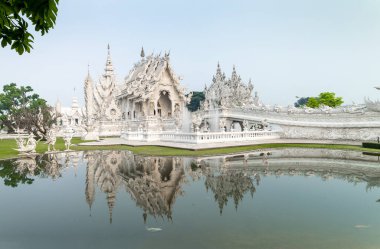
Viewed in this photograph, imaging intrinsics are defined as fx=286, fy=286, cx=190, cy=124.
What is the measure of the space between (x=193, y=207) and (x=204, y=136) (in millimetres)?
13595

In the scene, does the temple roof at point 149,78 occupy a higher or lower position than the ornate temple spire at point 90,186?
higher

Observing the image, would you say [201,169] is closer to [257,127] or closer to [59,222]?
[59,222]

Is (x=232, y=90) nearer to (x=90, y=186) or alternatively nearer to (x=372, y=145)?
(x=372, y=145)

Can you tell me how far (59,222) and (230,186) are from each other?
4537mm

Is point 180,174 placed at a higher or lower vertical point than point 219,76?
lower

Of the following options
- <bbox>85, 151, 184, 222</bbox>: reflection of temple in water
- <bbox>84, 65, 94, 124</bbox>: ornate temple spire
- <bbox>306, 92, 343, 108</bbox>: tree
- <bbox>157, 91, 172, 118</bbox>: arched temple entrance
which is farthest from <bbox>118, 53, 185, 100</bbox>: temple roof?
<bbox>306, 92, 343, 108</bbox>: tree

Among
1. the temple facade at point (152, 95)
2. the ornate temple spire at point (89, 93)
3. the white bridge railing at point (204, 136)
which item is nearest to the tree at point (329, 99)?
the temple facade at point (152, 95)

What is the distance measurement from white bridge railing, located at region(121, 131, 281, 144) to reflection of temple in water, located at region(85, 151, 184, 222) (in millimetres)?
6588

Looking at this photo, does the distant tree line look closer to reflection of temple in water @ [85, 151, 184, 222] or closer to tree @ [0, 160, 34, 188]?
reflection of temple in water @ [85, 151, 184, 222]

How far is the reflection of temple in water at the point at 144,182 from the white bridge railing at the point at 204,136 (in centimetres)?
659

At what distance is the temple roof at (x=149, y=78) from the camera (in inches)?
1553

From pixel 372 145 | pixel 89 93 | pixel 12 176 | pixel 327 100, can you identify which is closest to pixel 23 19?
pixel 12 176

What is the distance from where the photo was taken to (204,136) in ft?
65.5

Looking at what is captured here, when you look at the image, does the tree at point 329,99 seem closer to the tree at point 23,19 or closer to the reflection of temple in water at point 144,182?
the reflection of temple in water at point 144,182
